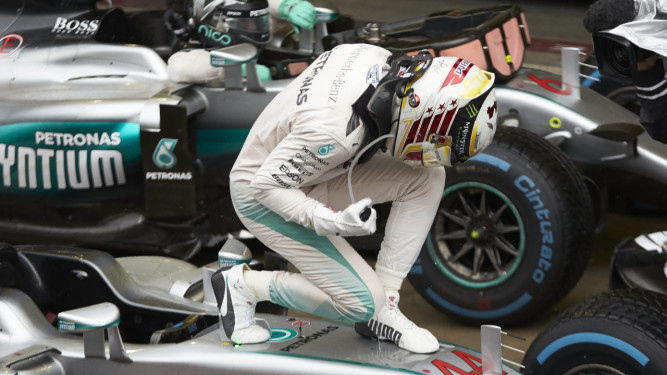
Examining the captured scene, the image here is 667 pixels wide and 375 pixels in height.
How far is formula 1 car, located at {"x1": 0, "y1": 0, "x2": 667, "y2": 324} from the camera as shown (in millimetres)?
4488

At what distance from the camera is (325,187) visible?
3533 mm

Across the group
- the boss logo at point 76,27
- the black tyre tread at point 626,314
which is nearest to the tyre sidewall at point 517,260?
the black tyre tread at point 626,314

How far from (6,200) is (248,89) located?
1508 mm

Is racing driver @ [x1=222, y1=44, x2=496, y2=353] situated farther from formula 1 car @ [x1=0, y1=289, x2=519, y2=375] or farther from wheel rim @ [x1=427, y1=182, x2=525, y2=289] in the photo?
wheel rim @ [x1=427, y1=182, x2=525, y2=289]

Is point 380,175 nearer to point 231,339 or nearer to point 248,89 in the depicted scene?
point 231,339

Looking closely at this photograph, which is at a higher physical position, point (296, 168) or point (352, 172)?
point (296, 168)

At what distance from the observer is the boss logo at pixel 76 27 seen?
562cm

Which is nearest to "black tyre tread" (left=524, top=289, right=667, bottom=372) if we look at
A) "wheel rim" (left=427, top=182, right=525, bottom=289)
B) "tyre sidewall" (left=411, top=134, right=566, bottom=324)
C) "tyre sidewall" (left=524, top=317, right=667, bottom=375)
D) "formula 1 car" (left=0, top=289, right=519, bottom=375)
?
"tyre sidewall" (left=524, top=317, right=667, bottom=375)

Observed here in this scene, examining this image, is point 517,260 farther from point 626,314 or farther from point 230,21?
point 230,21

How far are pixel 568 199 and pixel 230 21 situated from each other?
7.06ft

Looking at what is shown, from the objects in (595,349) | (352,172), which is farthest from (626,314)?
(352,172)

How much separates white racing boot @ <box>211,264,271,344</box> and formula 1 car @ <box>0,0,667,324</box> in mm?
1367

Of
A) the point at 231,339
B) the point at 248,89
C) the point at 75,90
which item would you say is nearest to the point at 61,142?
the point at 75,90

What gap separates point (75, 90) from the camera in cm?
543
